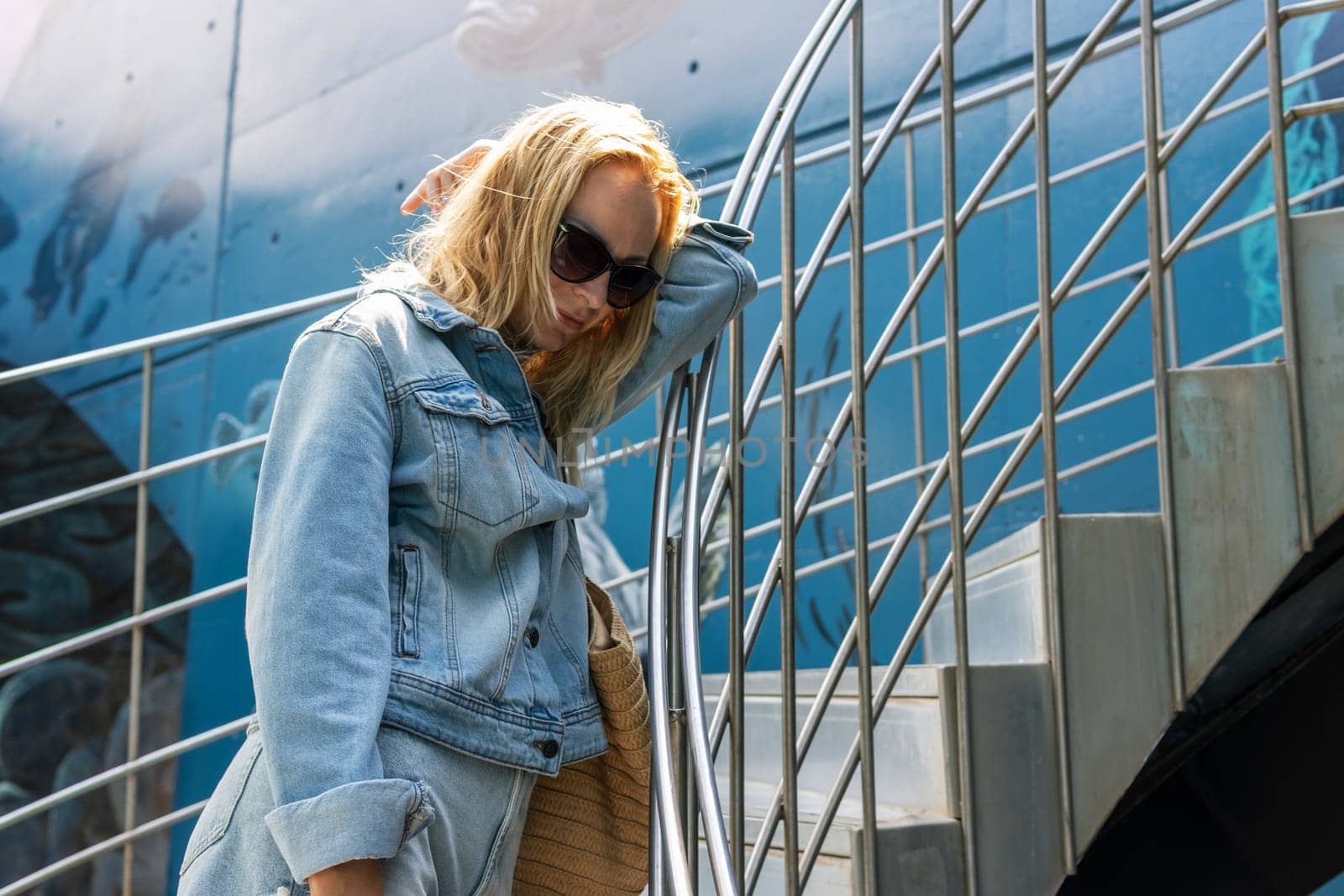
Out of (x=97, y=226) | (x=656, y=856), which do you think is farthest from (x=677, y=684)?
(x=97, y=226)

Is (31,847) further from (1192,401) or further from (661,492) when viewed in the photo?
(1192,401)

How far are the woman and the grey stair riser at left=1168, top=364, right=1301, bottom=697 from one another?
1.91 ft

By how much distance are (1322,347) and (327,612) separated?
3.71ft

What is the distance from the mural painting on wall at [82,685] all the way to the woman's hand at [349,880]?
3006 millimetres

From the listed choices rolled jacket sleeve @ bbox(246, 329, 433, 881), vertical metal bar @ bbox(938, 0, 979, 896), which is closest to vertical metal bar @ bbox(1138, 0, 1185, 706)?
vertical metal bar @ bbox(938, 0, 979, 896)

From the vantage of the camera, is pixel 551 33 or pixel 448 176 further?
pixel 551 33

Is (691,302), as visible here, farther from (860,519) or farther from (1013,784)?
(1013,784)

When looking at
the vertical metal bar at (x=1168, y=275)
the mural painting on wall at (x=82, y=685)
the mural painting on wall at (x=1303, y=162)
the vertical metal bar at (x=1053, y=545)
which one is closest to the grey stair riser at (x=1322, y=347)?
the vertical metal bar at (x=1053, y=545)

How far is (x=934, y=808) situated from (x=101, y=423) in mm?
3323

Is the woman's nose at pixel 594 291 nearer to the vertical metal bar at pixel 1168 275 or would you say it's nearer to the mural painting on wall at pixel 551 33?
the vertical metal bar at pixel 1168 275

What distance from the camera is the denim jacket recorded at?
2.37 ft

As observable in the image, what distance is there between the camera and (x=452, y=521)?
2.82ft

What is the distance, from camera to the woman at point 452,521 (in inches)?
29.0

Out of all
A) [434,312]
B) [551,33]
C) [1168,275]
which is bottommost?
[434,312]
